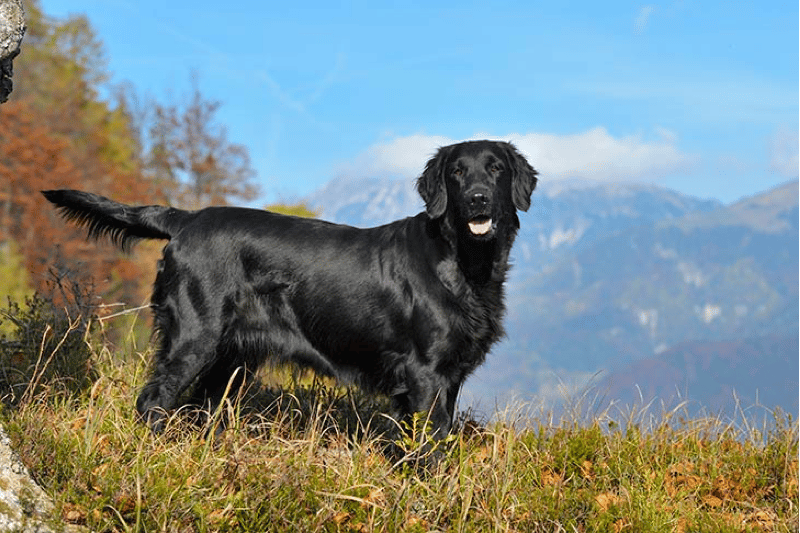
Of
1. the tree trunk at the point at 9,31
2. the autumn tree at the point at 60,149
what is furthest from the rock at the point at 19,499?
the autumn tree at the point at 60,149

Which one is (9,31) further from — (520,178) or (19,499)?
(520,178)

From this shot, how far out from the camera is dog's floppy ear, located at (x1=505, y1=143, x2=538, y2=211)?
517 centimetres

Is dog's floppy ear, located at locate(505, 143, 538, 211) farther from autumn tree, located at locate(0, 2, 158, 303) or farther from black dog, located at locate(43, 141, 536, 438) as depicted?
autumn tree, located at locate(0, 2, 158, 303)

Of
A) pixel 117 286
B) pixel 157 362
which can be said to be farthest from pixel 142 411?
pixel 117 286

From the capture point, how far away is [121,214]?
518 centimetres

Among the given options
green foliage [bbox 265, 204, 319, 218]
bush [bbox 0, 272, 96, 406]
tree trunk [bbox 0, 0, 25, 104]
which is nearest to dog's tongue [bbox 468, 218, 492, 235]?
tree trunk [bbox 0, 0, 25, 104]

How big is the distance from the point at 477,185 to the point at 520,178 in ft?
1.47

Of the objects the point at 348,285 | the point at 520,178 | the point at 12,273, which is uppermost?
the point at 520,178

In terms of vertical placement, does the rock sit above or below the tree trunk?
below

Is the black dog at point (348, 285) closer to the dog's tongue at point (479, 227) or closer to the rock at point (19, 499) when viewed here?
the dog's tongue at point (479, 227)

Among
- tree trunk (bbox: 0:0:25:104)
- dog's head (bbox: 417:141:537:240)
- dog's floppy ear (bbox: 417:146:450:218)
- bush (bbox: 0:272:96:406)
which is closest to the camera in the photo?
Answer: tree trunk (bbox: 0:0:25:104)

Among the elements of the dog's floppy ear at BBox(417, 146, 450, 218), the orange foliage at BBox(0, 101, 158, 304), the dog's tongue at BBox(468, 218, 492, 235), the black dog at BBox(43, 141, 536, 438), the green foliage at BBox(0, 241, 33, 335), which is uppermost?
the dog's floppy ear at BBox(417, 146, 450, 218)

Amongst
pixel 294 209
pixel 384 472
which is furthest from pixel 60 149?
pixel 384 472

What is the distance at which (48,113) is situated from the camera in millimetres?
36875
